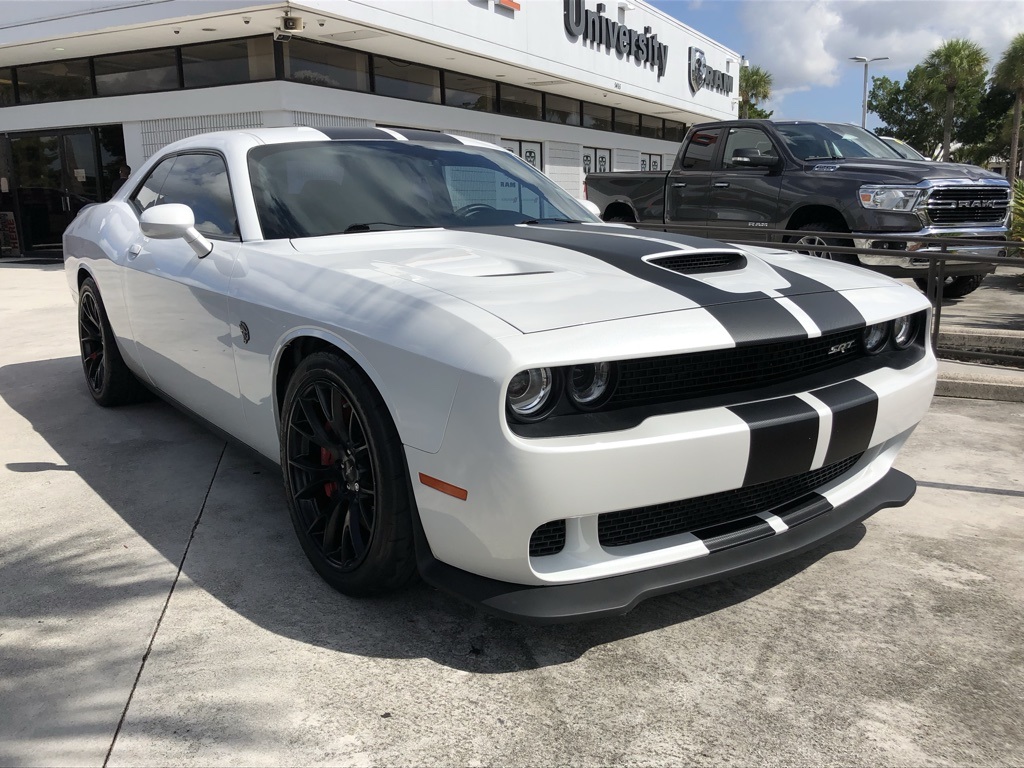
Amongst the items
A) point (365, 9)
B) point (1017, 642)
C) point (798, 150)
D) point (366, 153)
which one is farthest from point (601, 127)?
point (1017, 642)

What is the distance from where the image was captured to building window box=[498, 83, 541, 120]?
18.9 metres

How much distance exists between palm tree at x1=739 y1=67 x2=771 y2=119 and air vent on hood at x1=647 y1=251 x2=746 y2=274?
62504mm

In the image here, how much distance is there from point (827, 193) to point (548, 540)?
21.5 ft

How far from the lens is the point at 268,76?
43.4 feet

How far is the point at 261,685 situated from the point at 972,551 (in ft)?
8.10

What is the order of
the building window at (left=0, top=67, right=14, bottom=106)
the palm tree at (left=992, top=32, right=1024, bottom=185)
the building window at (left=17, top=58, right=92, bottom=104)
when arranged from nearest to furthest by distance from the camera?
the building window at (left=17, top=58, right=92, bottom=104) < the building window at (left=0, top=67, right=14, bottom=106) < the palm tree at (left=992, top=32, right=1024, bottom=185)

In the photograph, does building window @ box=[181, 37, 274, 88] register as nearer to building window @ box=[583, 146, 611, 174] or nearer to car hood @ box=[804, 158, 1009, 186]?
car hood @ box=[804, 158, 1009, 186]

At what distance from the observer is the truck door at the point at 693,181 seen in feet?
29.6

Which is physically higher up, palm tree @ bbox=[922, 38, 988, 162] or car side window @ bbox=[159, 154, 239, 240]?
palm tree @ bbox=[922, 38, 988, 162]

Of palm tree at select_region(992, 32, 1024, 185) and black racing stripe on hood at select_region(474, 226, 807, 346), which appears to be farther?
palm tree at select_region(992, 32, 1024, 185)

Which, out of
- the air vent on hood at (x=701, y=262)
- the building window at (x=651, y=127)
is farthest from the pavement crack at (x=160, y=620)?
the building window at (x=651, y=127)

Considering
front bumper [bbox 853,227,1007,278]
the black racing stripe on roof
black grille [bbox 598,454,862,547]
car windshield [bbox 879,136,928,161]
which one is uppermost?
car windshield [bbox 879,136,928,161]

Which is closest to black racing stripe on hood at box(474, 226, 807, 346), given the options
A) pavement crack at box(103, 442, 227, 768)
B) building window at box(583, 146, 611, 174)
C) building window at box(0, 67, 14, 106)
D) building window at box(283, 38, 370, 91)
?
pavement crack at box(103, 442, 227, 768)

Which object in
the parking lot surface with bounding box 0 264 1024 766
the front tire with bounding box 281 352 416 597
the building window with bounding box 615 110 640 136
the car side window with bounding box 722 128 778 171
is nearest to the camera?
the parking lot surface with bounding box 0 264 1024 766
